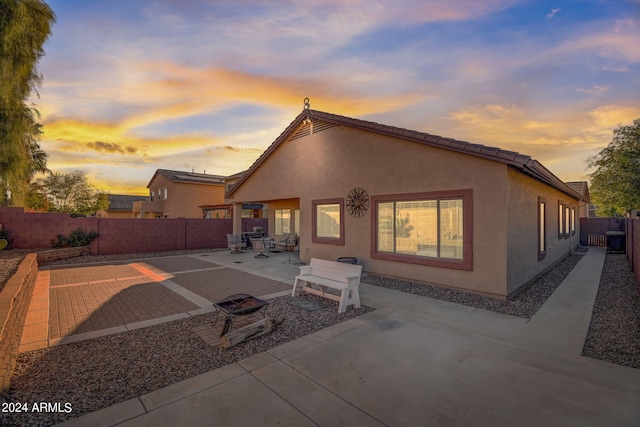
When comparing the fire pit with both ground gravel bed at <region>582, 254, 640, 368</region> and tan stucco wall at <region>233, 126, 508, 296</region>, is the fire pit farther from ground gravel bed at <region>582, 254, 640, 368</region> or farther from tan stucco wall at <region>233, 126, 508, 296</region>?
ground gravel bed at <region>582, 254, 640, 368</region>

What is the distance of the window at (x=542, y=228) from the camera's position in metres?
9.59

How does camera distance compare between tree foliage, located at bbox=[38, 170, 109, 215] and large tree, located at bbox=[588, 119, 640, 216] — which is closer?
large tree, located at bbox=[588, 119, 640, 216]

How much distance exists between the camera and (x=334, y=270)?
7332mm

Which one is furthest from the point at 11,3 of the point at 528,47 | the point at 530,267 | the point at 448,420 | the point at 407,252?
the point at 530,267

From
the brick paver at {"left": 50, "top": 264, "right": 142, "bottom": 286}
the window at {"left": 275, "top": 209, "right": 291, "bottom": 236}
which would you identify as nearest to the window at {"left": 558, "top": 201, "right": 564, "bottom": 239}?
the window at {"left": 275, "top": 209, "right": 291, "bottom": 236}

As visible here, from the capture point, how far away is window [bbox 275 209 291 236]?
17.8 meters

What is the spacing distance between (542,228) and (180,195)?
99.4 feet

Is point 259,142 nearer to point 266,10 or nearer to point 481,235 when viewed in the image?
point 266,10

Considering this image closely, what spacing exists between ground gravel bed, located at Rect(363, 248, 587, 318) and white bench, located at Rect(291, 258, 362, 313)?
81.0 inches

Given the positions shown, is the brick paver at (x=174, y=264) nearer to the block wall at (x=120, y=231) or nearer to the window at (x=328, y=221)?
the block wall at (x=120, y=231)

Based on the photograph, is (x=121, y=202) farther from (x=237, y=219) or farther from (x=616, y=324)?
(x=616, y=324)

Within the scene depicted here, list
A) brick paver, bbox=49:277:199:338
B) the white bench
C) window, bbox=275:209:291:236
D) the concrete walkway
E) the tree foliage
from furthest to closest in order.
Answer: the tree foliage → window, bbox=275:209:291:236 → the white bench → brick paver, bbox=49:277:199:338 → the concrete walkway

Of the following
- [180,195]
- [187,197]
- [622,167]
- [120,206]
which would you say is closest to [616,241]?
[622,167]

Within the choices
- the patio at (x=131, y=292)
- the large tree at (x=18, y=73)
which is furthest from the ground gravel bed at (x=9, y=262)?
the large tree at (x=18, y=73)
